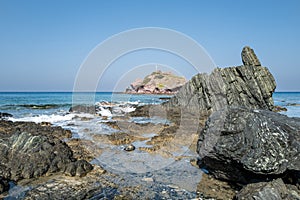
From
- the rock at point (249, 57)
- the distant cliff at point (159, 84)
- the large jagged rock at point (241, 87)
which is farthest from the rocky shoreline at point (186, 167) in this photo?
the distant cliff at point (159, 84)

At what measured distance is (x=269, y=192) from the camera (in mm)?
5484

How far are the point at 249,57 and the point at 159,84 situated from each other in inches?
3336

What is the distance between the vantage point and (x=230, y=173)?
7059mm

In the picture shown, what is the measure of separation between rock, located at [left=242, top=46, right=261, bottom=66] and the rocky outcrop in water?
92.2ft

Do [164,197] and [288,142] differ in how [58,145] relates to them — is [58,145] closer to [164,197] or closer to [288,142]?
[164,197]

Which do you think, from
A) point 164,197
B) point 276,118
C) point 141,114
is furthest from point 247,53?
point 164,197

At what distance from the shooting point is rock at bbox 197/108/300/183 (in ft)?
19.4

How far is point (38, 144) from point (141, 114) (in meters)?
19.9

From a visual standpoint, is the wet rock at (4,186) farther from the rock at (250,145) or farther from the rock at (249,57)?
the rock at (249,57)

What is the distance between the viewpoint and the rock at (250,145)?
590 cm

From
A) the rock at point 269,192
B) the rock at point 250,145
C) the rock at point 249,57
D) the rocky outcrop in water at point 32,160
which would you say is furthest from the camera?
the rock at point 249,57

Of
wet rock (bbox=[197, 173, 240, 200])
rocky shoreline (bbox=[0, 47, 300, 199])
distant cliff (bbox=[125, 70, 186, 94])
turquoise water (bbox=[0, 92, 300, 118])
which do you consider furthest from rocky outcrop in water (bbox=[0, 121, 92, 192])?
distant cliff (bbox=[125, 70, 186, 94])

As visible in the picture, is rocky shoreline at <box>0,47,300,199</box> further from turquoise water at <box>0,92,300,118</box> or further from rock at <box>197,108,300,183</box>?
turquoise water at <box>0,92,300,118</box>

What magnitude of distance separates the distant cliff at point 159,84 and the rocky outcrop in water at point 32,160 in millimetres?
101009
